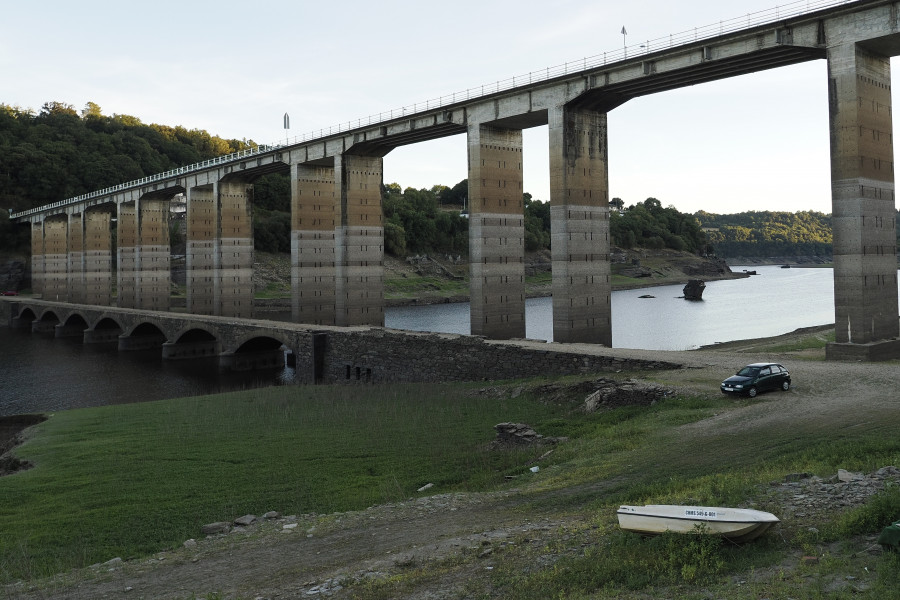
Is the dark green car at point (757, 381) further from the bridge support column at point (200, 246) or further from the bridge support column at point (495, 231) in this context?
the bridge support column at point (200, 246)

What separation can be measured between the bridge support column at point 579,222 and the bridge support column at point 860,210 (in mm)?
14862

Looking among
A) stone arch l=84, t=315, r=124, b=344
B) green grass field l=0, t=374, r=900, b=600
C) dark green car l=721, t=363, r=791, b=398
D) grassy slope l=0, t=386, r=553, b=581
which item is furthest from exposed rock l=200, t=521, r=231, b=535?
→ stone arch l=84, t=315, r=124, b=344

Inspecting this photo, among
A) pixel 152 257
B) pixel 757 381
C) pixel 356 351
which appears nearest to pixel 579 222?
pixel 356 351

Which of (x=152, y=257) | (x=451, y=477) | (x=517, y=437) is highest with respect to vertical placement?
(x=152, y=257)

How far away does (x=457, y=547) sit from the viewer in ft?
40.9

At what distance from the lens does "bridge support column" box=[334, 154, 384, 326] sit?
200 feet

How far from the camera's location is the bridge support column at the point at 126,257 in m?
96.5

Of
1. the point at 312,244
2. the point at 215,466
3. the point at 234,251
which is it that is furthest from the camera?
the point at 234,251

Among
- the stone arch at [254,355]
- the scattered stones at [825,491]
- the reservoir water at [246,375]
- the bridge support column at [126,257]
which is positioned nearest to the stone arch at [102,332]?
the reservoir water at [246,375]

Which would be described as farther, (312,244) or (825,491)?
(312,244)

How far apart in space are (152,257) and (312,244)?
1387 inches

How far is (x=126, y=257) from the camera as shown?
97.4 m

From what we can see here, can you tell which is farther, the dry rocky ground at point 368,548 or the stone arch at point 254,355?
the stone arch at point 254,355

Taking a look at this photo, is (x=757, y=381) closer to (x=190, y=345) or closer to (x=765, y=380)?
(x=765, y=380)
